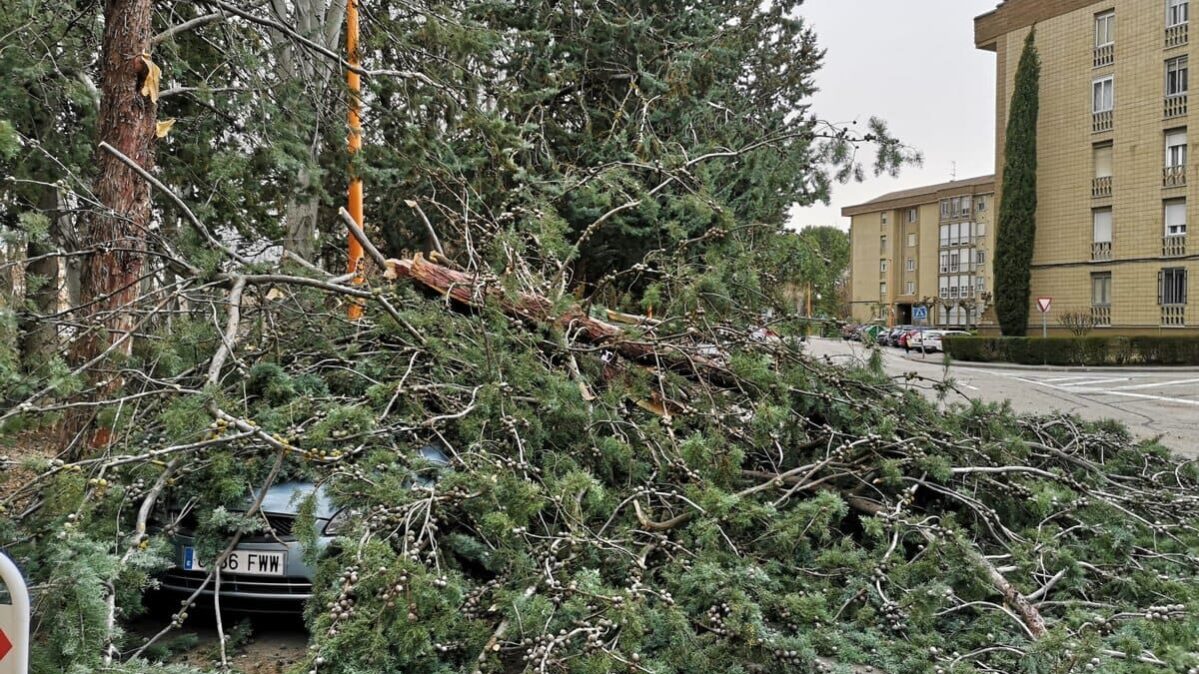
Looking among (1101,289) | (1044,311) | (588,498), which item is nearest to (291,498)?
(588,498)

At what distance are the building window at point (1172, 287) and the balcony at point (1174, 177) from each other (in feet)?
9.70

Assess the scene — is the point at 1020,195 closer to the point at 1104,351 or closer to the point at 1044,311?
the point at 1044,311

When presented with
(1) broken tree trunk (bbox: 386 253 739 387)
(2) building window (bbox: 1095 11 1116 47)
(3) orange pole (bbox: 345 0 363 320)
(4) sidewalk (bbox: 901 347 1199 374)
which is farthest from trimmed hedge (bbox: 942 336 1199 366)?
(1) broken tree trunk (bbox: 386 253 739 387)

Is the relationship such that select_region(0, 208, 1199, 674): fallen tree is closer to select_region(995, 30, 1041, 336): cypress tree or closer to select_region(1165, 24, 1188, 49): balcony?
select_region(995, 30, 1041, 336): cypress tree

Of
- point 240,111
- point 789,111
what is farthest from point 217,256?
point 789,111

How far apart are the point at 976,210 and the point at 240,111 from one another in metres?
59.5

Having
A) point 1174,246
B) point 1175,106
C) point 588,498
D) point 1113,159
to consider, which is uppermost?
point 1175,106

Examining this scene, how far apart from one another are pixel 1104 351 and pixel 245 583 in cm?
2812

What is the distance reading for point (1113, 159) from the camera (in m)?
29.3

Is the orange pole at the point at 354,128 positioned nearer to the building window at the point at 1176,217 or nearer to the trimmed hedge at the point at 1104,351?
the trimmed hedge at the point at 1104,351

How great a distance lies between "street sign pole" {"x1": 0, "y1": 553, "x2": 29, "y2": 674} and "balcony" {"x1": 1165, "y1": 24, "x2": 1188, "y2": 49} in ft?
114

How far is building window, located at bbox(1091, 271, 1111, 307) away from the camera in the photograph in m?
29.7

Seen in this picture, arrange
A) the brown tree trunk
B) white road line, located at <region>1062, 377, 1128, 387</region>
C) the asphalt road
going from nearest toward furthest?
the brown tree trunk, the asphalt road, white road line, located at <region>1062, 377, 1128, 387</region>

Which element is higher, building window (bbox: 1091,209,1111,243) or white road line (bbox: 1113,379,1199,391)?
building window (bbox: 1091,209,1111,243)
